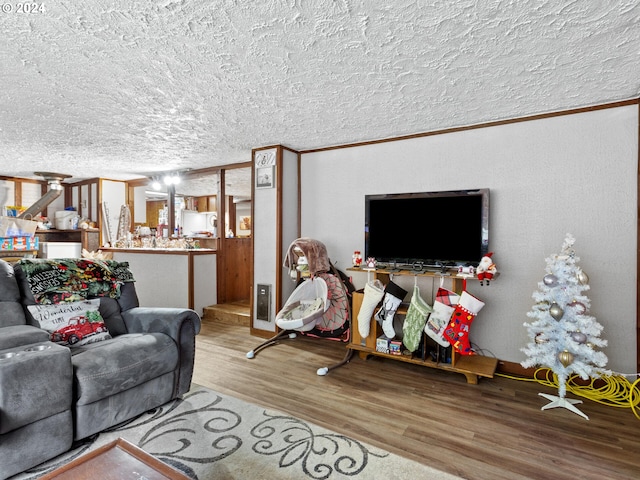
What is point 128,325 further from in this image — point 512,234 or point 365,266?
point 512,234

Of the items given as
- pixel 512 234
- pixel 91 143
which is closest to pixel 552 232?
pixel 512 234

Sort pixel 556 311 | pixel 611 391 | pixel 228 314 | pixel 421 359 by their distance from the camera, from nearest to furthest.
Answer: pixel 556 311, pixel 611 391, pixel 421 359, pixel 228 314

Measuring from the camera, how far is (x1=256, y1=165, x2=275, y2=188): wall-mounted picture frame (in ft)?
12.7

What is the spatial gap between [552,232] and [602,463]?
1.66 metres

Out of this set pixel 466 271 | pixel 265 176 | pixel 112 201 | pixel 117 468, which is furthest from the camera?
pixel 112 201

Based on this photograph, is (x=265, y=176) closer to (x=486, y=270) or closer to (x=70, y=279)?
(x=70, y=279)

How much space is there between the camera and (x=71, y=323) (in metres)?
2.25

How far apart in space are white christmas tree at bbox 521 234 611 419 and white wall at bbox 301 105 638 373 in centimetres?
40

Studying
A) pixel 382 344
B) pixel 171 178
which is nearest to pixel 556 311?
pixel 382 344

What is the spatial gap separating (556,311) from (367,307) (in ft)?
4.63

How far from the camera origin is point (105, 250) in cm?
554

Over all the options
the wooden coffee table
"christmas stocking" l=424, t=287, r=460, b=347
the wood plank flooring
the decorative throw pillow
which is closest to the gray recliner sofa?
the decorative throw pillow

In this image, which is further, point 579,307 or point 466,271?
point 466,271

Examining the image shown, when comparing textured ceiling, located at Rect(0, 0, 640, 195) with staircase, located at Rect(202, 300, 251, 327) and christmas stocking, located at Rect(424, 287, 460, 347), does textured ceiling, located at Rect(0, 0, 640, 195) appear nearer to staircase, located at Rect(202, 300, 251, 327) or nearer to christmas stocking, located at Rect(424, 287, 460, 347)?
christmas stocking, located at Rect(424, 287, 460, 347)
